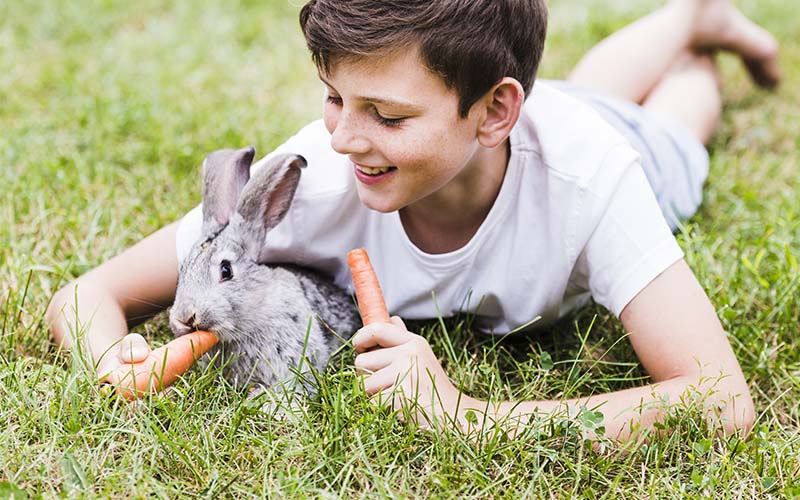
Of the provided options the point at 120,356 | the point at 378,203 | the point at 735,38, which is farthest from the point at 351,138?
the point at 735,38

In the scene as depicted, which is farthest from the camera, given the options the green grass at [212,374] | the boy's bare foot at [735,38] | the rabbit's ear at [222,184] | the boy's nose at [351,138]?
the boy's bare foot at [735,38]

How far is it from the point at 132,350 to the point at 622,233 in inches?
54.5

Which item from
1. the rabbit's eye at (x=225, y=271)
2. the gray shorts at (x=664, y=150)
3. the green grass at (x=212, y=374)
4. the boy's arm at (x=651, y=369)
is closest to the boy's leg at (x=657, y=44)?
the gray shorts at (x=664, y=150)

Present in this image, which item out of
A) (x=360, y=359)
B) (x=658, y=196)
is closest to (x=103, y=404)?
(x=360, y=359)

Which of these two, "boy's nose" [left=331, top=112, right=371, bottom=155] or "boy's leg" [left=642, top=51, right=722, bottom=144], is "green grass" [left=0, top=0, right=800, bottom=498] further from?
"boy's nose" [left=331, top=112, right=371, bottom=155]

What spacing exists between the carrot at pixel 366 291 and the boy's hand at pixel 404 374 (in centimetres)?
8

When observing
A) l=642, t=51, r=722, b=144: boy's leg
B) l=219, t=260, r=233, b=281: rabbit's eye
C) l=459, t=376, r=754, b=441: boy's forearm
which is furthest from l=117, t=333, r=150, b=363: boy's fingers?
l=642, t=51, r=722, b=144: boy's leg

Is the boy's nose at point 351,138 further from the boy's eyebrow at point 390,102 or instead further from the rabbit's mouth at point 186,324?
the rabbit's mouth at point 186,324

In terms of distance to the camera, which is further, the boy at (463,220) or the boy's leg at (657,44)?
the boy's leg at (657,44)

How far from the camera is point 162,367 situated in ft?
7.57

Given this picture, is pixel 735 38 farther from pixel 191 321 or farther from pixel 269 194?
pixel 191 321

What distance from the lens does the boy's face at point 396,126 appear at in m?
2.31

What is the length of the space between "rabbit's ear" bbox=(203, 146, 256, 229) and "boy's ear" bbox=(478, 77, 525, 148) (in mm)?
711

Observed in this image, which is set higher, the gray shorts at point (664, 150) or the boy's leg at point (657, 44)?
the boy's leg at point (657, 44)
